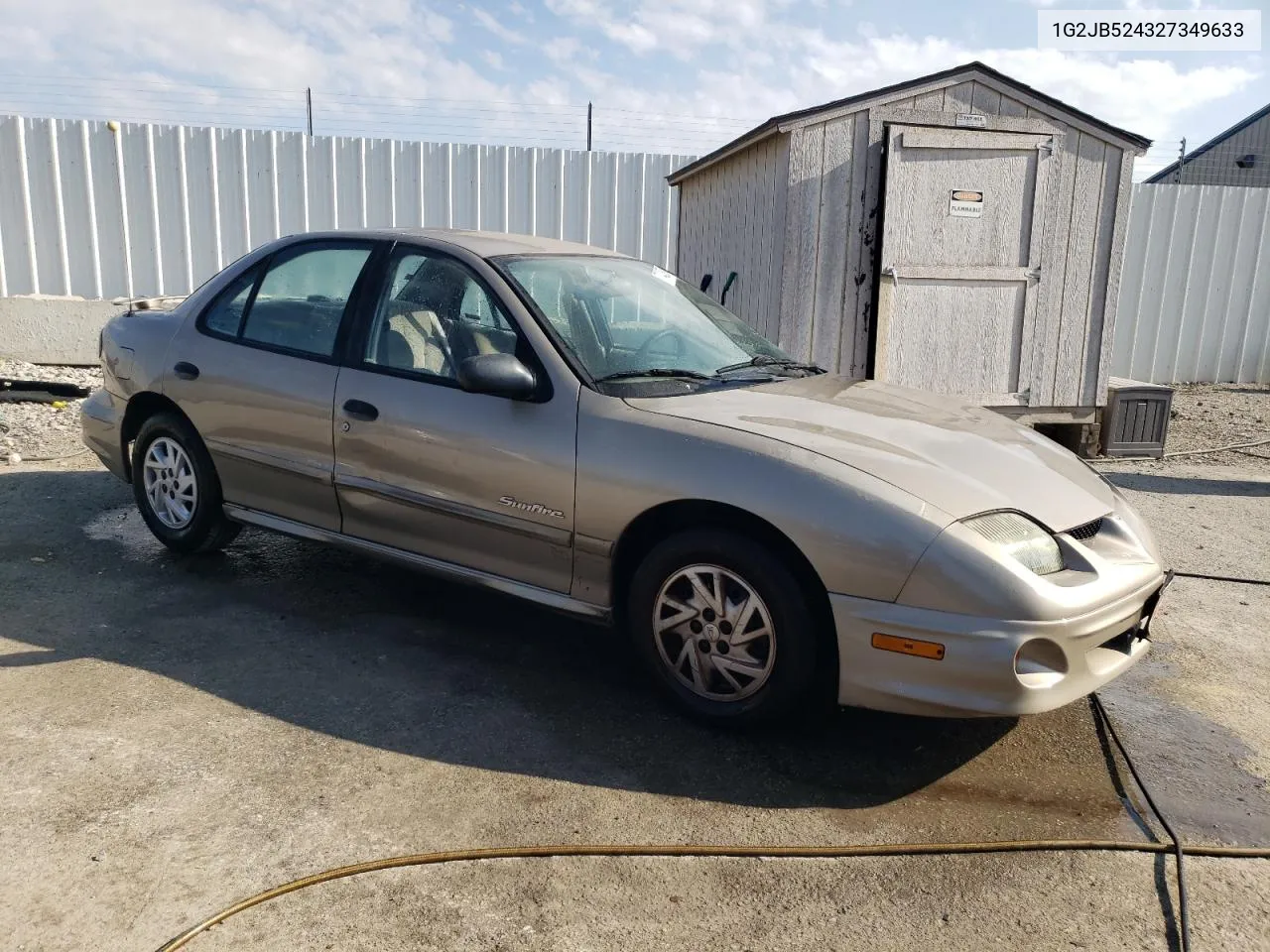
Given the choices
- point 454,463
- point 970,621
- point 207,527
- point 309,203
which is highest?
point 309,203

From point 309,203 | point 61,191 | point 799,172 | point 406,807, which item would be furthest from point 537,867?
point 61,191

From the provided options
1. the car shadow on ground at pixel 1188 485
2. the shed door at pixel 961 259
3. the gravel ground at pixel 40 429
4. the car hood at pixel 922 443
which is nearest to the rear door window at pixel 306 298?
the car hood at pixel 922 443

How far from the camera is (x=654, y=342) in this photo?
393cm

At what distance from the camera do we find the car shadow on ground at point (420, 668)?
3.12m

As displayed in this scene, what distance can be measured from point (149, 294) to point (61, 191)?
1384 mm

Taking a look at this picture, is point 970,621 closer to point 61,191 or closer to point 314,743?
point 314,743

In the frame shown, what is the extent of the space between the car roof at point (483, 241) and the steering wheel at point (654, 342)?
0.60 meters

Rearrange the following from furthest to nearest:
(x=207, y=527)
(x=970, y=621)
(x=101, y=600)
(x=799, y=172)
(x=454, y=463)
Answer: (x=799, y=172), (x=207, y=527), (x=101, y=600), (x=454, y=463), (x=970, y=621)

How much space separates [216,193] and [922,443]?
10.1m

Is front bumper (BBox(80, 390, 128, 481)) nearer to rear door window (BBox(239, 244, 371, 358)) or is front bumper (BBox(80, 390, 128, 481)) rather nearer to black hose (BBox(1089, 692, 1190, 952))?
rear door window (BBox(239, 244, 371, 358))

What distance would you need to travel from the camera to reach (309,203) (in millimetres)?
11312

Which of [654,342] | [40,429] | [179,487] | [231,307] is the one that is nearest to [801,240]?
[654,342]

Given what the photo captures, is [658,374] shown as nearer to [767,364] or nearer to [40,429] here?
[767,364]

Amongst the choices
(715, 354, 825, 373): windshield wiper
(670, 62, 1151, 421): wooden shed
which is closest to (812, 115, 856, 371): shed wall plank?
(670, 62, 1151, 421): wooden shed
